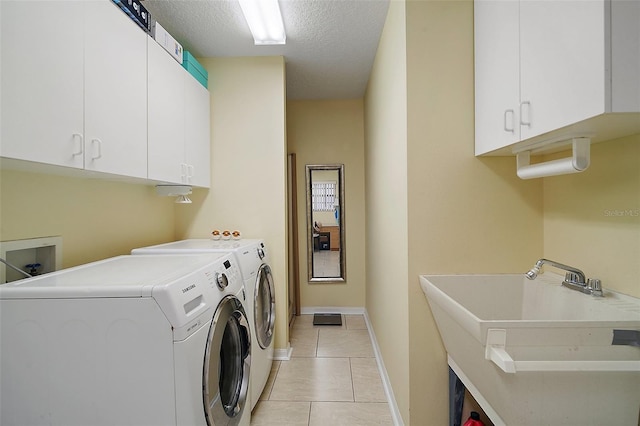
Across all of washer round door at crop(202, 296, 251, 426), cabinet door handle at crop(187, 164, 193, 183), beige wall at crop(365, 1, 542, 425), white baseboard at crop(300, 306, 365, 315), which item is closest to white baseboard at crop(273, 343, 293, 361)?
washer round door at crop(202, 296, 251, 426)

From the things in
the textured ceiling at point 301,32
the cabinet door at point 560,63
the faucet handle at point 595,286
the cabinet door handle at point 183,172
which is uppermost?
the textured ceiling at point 301,32

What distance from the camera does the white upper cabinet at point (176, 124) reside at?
71.0 inches

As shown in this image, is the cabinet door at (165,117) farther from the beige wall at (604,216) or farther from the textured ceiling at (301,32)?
the beige wall at (604,216)

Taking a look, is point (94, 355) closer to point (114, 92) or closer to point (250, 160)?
point (114, 92)

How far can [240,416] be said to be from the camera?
5.21 feet

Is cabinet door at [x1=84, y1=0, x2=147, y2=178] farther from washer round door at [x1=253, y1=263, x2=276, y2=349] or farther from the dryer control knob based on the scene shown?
washer round door at [x1=253, y1=263, x2=276, y2=349]

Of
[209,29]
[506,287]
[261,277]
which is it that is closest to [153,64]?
[209,29]

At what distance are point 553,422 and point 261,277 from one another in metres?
1.77

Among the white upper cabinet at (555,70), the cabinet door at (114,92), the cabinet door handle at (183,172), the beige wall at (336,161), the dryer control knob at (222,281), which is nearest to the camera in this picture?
the white upper cabinet at (555,70)

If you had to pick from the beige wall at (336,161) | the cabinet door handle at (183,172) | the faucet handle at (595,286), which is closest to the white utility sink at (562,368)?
the faucet handle at (595,286)

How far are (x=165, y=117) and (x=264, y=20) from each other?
3.13ft

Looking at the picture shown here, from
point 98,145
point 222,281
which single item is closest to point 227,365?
point 222,281

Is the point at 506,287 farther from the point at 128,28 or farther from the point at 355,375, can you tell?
the point at 128,28

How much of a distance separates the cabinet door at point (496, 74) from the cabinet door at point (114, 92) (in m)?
Answer: 1.72
